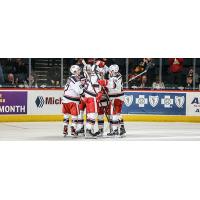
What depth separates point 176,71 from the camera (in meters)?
17.4

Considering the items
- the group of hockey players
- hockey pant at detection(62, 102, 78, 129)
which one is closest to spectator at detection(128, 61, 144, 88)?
the group of hockey players

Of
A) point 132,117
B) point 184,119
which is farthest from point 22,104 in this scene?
point 184,119

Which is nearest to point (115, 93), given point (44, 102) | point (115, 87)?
point (115, 87)

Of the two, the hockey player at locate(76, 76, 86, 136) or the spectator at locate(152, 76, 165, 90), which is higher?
the spectator at locate(152, 76, 165, 90)

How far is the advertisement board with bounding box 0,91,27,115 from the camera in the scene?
629 inches

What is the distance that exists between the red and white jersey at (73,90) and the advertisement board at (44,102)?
4.52 meters

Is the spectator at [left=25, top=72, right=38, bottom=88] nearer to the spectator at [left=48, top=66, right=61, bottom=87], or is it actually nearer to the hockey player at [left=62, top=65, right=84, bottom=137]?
the spectator at [left=48, top=66, right=61, bottom=87]

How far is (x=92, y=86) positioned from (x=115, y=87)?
24.9 inches

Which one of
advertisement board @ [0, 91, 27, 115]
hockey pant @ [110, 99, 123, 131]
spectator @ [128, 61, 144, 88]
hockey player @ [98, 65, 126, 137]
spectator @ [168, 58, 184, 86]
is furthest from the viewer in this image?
spectator @ [128, 61, 144, 88]

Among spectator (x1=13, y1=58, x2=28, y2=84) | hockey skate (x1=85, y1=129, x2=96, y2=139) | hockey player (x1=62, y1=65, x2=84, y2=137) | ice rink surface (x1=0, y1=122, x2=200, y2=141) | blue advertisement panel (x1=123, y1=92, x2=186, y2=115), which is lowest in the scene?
ice rink surface (x1=0, y1=122, x2=200, y2=141)

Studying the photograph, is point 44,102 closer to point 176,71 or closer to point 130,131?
point 130,131

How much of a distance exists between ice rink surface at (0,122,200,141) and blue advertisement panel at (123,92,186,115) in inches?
23.2
